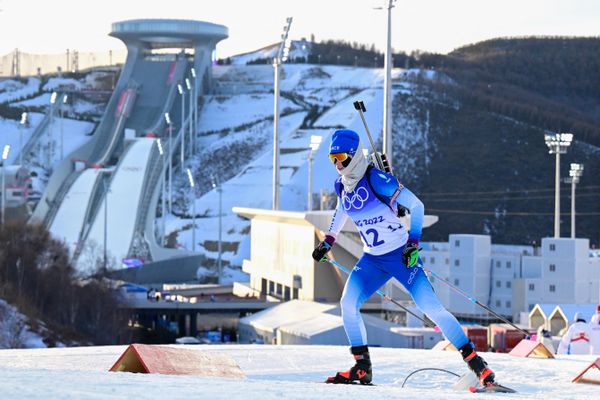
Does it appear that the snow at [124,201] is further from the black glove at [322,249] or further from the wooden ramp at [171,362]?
the black glove at [322,249]

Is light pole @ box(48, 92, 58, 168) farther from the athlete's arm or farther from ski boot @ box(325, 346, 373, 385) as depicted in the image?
the athlete's arm

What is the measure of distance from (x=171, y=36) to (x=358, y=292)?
91259mm

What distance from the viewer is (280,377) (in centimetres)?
1017

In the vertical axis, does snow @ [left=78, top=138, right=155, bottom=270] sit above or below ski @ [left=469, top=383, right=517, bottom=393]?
below

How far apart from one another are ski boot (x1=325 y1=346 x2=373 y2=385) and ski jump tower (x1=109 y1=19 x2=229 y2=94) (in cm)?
8841

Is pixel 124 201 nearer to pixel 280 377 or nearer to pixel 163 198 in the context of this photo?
pixel 163 198

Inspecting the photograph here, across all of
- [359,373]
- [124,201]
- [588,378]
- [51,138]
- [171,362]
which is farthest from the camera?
[51,138]

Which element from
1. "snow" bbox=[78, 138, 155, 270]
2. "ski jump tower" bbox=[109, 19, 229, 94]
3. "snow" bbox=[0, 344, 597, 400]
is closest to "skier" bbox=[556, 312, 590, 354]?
"snow" bbox=[0, 344, 597, 400]

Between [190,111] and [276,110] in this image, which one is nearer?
[276,110]

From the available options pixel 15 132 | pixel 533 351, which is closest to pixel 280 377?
pixel 533 351

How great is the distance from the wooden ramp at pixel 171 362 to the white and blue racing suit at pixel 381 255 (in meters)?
1.02

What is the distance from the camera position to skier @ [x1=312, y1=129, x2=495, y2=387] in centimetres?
877

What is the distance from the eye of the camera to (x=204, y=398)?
641cm

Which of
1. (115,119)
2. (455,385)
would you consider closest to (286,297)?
(455,385)
